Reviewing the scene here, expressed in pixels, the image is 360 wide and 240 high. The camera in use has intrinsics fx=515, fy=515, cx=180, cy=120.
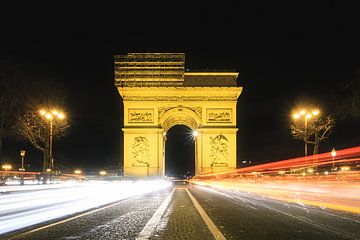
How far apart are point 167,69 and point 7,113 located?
859 inches

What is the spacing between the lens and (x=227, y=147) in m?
53.7

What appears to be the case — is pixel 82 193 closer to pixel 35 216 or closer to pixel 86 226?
→ pixel 35 216

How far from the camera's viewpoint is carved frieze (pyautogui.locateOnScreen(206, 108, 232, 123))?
176 ft

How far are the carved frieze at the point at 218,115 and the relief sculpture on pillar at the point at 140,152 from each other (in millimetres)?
6969

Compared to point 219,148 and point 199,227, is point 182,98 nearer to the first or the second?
point 219,148

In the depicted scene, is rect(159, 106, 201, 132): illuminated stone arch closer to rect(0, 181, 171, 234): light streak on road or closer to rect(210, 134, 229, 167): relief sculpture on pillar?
rect(210, 134, 229, 167): relief sculpture on pillar

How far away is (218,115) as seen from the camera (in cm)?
5375

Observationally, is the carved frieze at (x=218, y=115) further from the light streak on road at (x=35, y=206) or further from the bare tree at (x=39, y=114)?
the light streak on road at (x=35, y=206)

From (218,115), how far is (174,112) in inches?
183

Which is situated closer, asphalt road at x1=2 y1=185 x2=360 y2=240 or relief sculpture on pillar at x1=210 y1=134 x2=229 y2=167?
asphalt road at x1=2 y1=185 x2=360 y2=240

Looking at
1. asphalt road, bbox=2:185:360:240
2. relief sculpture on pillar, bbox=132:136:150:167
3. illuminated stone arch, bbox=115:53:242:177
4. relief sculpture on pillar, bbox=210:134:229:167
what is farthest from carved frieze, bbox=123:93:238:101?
asphalt road, bbox=2:185:360:240

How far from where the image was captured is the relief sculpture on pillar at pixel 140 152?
53344 millimetres

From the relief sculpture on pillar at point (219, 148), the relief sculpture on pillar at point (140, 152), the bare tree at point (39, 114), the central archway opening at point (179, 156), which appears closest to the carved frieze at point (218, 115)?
the relief sculpture on pillar at point (219, 148)

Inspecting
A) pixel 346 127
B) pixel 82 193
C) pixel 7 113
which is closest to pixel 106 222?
pixel 82 193
